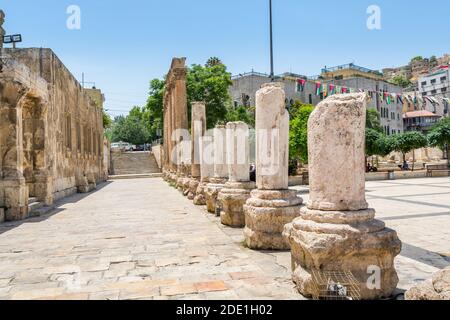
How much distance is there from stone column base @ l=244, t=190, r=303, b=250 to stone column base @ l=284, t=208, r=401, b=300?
1.85 metres

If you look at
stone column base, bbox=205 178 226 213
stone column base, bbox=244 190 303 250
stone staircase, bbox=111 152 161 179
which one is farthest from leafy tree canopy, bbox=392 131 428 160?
stone column base, bbox=244 190 303 250

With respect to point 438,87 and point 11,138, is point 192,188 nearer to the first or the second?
point 11,138

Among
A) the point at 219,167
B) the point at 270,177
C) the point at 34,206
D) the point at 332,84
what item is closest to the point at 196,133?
the point at 219,167

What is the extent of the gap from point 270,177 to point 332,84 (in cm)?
3790

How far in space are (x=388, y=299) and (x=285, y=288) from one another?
37.7 inches

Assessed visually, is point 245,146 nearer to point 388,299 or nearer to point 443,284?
point 388,299

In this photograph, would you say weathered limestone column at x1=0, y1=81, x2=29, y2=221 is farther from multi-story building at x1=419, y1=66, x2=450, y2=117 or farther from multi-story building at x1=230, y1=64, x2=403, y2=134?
multi-story building at x1=419, y1=66, x2=450, y2=117

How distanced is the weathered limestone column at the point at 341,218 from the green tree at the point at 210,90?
95.2ft

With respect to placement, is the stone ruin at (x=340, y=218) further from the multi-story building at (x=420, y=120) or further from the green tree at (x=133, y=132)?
the multi-story building at (x=420, y=120)

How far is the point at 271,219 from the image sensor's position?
5.64 metres

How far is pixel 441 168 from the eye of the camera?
2828 centimetres

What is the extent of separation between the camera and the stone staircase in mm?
34844

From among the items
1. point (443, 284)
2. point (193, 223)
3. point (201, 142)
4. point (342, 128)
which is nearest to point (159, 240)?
point (193, 223)

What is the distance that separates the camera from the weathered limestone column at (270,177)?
5.65 m
